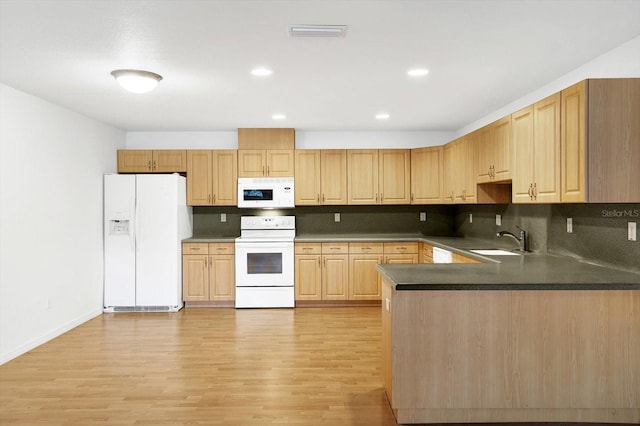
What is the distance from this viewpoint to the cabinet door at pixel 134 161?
6.05 m

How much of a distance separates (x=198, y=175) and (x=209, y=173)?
15 cm

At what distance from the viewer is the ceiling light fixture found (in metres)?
3.50

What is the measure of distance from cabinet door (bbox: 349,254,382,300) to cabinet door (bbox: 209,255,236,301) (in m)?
1.59

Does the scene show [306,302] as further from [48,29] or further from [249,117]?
[48,29]

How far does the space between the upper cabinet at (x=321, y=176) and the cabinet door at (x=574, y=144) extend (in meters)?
3.46

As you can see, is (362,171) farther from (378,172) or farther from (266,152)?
(266,152)

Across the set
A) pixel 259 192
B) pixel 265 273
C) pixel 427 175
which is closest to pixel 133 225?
pixel 259 192

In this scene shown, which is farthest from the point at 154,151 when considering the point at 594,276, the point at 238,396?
the point at 594,276

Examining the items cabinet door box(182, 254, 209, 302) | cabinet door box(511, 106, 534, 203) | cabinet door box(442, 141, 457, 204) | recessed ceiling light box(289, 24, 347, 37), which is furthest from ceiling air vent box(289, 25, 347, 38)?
cabinet door box(182, 254, 209, 302)

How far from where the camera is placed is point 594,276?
277cm

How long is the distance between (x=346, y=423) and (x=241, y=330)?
7.65ft

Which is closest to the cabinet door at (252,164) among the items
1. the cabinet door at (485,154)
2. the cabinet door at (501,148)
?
the cabinet door at (485,154)

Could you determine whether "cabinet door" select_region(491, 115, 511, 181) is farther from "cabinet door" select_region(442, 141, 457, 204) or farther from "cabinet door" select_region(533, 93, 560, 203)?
"cabinet door" select_region(442, 141, 457, 204)

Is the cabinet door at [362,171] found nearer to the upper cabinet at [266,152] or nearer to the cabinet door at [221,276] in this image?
the upper cabinet at [266,152]
